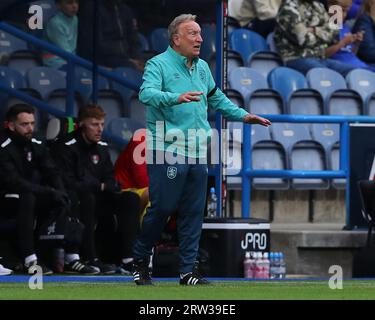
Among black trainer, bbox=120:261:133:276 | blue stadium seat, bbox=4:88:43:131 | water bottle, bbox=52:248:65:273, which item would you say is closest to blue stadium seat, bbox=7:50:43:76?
blue stadium seat, bbox=4:88:43:131

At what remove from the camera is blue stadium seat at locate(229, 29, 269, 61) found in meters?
17.5

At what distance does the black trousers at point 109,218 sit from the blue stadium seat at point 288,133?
3280 millimetres

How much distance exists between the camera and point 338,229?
48.8 feet

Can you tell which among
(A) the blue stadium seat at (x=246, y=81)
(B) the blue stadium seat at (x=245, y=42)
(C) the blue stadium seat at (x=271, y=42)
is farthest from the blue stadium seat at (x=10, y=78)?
(C) the blue stadium seat at (x=271, y=42)

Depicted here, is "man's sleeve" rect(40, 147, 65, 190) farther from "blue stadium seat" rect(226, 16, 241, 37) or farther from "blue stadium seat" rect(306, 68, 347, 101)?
"blue stadium seat" rect(226, 16, 241, 37)

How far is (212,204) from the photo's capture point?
13.8m

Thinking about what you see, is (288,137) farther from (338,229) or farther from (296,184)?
(338,229)

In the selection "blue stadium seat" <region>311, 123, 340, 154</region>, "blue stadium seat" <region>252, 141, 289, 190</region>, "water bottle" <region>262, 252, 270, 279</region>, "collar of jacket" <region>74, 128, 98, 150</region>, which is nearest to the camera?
"water bottle" <region>262, 252, 270, 279</region>

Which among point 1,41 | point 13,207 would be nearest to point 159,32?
point 1,41

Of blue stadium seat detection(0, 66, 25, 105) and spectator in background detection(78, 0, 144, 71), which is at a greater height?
spectator in background detection(78, 0, 144, 71)

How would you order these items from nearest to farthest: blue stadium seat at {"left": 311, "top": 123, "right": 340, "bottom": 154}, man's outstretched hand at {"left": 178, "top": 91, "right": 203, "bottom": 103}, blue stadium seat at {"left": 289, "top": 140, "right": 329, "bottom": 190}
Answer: man's outstretched hand at {"left": 178, "top": 91, "right": 203, "bottom": 103} → blue stadium seat at {"left": 289, "top": 140, "right": 329, "bottom": 190} → blue stadium seat at {"left": 311, "top": 123, "right": 340, "bottom": 154}

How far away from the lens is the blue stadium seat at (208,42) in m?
14.2

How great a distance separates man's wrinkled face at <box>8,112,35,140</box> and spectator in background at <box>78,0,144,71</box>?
5.12 feet

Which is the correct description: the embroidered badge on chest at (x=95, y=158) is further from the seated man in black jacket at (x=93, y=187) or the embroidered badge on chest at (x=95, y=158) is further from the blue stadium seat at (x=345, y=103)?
the blue stadium seat at (x=345, y=103)
